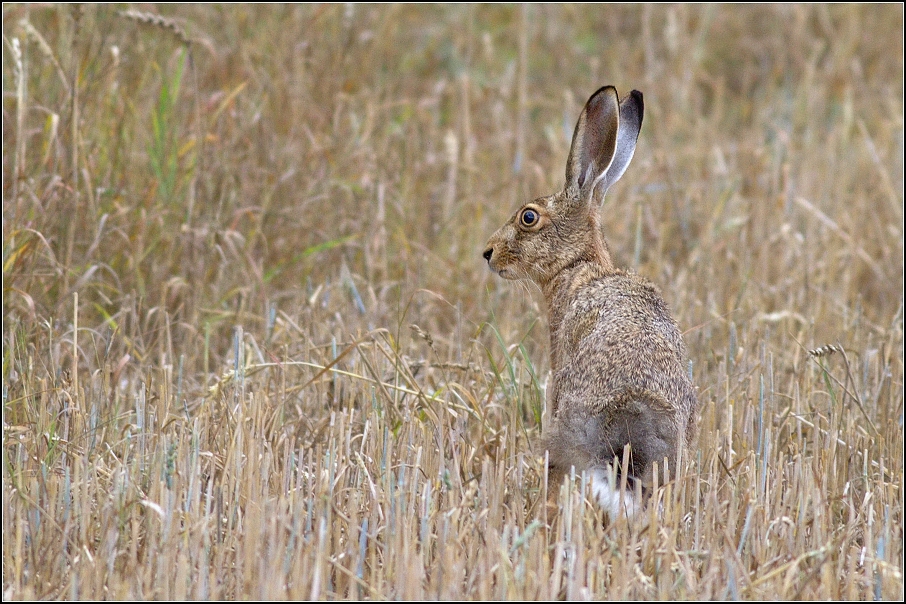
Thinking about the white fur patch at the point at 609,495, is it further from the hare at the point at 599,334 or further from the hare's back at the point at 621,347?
the hare's back at the point at 621,347

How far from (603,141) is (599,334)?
842mm

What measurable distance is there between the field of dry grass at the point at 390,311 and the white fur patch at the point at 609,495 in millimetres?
82

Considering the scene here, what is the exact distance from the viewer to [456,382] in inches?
189

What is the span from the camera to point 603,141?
14.6 ft

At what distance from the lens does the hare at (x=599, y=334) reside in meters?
3.76

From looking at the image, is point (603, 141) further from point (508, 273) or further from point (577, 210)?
point (508, 273)

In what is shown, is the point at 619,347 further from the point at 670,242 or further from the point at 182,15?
the point at 182,15

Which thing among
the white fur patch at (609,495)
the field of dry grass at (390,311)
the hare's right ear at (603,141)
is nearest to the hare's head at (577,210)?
the hare's right ear at (603,141)

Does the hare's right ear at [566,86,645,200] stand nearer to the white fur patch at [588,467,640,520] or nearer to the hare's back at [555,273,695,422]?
the hare's back at [555,273,695,422]

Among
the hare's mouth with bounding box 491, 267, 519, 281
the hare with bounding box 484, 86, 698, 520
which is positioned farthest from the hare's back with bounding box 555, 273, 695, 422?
the hare's mouth with bounding box 491, 267, 519, 281

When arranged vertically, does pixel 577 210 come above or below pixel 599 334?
above

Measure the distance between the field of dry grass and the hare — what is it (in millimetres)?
136

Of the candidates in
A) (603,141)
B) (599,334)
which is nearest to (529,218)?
(603,141)

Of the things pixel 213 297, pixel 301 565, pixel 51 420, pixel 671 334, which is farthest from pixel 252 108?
pixel 301 565
